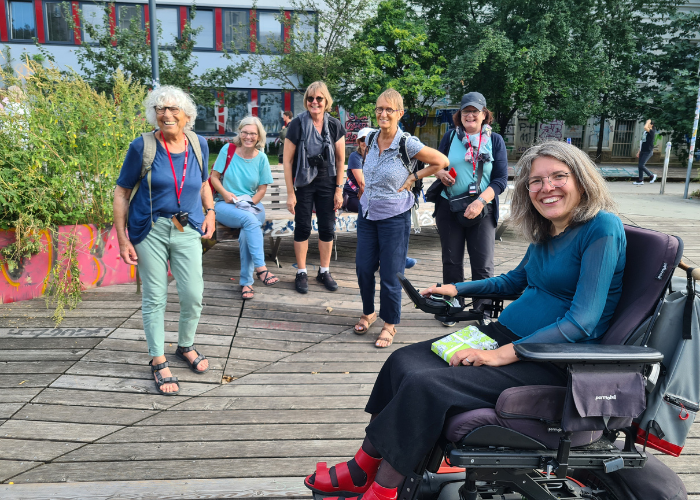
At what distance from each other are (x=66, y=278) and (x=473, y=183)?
3.41m

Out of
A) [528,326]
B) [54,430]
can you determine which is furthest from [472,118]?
[54,430]

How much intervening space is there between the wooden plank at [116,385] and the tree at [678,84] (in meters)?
18.6

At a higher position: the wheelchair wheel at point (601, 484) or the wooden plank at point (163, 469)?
the wheelchair wheel at point (601, 484)

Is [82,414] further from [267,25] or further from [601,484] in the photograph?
[267,25]

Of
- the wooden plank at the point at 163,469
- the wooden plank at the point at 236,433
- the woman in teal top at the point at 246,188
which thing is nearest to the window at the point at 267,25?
the woman in teal top at the point at 246,188

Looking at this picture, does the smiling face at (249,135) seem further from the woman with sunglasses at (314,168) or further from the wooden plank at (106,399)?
the wooden plank at (106,399)

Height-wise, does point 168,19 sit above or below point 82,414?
above

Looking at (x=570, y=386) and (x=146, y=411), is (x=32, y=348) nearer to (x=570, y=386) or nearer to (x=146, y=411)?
(x=146, y=411)

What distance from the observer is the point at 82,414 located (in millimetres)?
3244

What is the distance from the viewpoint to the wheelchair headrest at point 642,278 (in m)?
1.98

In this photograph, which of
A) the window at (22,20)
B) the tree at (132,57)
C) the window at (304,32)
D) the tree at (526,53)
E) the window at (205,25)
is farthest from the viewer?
the window at (205,25)

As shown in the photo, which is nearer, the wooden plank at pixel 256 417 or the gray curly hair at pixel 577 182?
the gray curly hair at pixel 577 182

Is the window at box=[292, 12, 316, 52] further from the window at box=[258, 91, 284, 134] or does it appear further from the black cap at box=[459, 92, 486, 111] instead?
the black cap at box=[459, 92, 486, 111]

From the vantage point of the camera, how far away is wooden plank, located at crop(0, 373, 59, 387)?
3.55 metres
